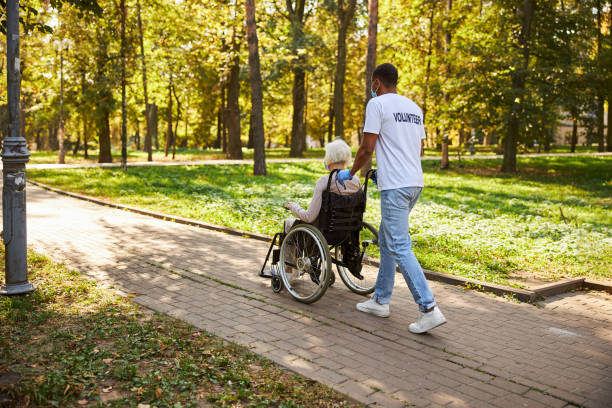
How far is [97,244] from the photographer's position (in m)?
8.27

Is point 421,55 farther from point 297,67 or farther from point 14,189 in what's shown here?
point 14,189

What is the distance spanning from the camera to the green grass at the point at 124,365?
133 inches

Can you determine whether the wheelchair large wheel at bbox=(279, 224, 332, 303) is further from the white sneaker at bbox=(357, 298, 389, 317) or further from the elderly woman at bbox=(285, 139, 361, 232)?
the white sneaker at bbox=(357, 298, 389, 317)

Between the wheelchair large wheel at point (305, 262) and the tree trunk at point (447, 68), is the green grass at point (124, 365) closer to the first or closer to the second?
the wheelchair large wheel at point (305, 262)

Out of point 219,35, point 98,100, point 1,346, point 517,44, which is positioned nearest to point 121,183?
point 219,35

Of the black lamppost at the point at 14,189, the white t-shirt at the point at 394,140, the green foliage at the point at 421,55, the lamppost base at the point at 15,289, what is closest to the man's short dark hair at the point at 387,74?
the white t-shirt at the point at 394,140

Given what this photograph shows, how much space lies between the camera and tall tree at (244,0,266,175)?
18.0m

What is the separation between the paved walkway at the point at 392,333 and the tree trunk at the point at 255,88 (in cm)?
1139

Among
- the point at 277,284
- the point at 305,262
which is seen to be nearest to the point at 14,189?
the point at 277,284

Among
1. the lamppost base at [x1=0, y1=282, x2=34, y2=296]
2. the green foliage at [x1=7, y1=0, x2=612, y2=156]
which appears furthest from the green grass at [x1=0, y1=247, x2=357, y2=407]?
the green foliage at [x1=7, y1=0, x2=612, y2=156]

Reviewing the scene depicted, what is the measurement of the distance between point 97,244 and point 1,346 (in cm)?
428

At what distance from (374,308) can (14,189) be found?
365cm

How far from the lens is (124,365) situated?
151 inches

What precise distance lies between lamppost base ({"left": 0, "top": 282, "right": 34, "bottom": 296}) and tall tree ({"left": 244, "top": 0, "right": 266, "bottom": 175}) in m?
13.8
